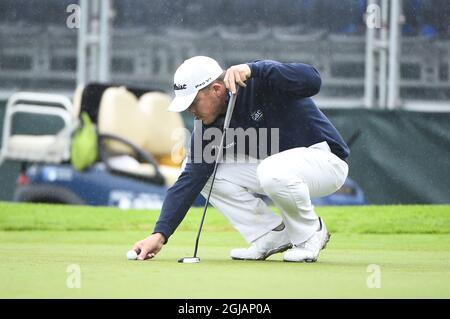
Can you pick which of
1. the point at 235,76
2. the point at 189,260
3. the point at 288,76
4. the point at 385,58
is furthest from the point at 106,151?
the point at 235,76

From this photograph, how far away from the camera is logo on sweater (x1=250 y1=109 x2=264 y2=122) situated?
5.02 m

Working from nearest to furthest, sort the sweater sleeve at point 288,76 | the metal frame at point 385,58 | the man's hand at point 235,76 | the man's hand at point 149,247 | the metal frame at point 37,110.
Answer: the man's hand at point 235,76 < the sweater sleeve at point 288,76 < the man's hand at point 149,247 < the metal frame at point 385,58 < the metal frame at point 37,110

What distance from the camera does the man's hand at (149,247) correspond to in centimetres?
496

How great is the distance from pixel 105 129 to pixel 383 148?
2.50 metres

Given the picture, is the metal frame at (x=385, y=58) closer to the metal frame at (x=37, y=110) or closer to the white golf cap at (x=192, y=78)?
the metal frame at (x=37, y=110)

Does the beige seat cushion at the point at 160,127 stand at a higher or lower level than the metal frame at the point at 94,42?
lower

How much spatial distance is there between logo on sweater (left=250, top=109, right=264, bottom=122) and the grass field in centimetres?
66

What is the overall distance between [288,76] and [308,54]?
539 cm

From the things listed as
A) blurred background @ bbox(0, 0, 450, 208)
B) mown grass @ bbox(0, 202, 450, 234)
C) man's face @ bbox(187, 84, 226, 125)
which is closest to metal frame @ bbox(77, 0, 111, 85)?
blurred background @ bbox(0, 0, 450, 208)

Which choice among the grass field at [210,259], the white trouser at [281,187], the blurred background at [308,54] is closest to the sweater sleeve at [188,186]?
the white trouser at [281,187]

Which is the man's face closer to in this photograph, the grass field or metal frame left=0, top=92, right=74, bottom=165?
the grass field
